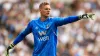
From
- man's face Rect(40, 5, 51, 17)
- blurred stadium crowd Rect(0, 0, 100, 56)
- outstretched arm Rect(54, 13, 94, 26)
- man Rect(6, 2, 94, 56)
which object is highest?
man's face Rect(40, 5, 51, 17)

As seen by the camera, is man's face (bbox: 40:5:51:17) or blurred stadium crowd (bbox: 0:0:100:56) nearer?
man's face (bbox: 40:5:51:17)

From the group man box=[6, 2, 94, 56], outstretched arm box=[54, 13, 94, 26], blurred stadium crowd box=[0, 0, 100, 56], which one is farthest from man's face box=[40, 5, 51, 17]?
blurred stadium crowd box=[0, 0, 100, 56]

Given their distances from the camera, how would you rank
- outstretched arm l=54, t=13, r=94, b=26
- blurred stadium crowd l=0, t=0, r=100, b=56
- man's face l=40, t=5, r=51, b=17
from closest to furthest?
outstretched arm l=54, t=13, r=94, b=26
man's face l=40, t=5, r=51, b=17
blurred stadium crowd l=0, t=0, r=100, b=56

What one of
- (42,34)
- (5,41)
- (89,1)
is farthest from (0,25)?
(42,34)

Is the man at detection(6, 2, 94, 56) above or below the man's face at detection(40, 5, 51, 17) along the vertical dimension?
below

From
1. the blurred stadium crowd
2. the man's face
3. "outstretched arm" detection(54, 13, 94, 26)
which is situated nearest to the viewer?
"outstretched arm" detection(54, 13, 94, 26)

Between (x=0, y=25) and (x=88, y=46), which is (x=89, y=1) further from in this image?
(x=0, y=25)

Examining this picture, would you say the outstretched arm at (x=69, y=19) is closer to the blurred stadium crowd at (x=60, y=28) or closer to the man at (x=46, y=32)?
the man at (x=46, y=32)

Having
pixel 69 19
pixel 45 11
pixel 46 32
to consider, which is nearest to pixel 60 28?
pixel 46 32

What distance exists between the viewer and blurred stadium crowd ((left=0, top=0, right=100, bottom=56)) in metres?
15.6

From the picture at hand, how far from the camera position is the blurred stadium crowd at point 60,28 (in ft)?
51.2

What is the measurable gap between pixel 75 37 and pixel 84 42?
1.36 feet

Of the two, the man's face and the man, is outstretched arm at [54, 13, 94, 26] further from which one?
the man's face

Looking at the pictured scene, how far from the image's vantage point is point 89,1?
1872 centimetres
